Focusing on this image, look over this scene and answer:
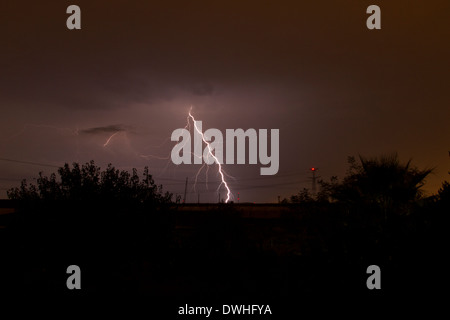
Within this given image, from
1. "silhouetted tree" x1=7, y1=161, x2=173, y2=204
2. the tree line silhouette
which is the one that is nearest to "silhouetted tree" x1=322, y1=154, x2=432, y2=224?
the tree line silhouette

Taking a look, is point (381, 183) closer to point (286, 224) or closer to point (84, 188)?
point (286, 224)

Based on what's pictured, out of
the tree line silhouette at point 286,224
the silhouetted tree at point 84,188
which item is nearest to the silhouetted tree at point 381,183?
the tree line silhouette at point 286,224

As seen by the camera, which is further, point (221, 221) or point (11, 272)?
point (221, 221)

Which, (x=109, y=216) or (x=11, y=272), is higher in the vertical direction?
(x=109, y=216)

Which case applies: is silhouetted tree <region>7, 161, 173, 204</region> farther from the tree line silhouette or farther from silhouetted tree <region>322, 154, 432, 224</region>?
silhouetted tree <region>322, 154, 432, 224</region>

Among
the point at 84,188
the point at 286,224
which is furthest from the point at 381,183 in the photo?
the point at 84,188

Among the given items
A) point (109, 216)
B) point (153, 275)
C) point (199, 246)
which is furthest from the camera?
point (199, 246)

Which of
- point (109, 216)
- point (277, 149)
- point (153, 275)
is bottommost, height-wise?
point (153, 275)

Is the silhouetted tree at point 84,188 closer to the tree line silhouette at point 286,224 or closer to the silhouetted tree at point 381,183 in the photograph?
the tree line silhouette at point 286,224
